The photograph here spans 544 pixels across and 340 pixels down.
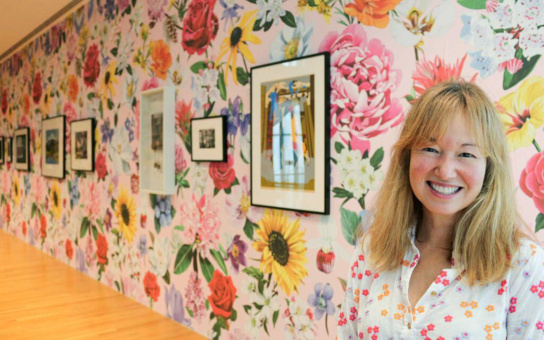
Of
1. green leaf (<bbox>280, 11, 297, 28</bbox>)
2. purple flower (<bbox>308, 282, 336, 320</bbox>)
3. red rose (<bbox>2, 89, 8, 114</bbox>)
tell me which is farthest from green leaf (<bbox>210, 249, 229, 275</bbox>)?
red rose (<bbox>2, 89, 8, 114</bbox>)

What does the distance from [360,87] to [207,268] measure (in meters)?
1.62

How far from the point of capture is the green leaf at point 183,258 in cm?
333

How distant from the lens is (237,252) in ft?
9.50

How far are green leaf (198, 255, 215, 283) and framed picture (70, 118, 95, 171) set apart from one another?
76.1 inches

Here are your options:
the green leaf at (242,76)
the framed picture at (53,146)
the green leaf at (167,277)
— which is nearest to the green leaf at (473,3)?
the green leaf at (242,76)

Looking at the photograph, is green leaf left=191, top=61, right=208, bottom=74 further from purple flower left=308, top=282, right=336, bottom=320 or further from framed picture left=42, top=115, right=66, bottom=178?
framed picture left=42, top=115, right=66, bottom=178

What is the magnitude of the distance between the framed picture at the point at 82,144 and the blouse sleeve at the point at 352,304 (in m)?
3.64

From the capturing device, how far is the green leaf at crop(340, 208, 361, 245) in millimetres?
2189

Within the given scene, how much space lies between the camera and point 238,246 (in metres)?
2.89

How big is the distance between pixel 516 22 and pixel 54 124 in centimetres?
493

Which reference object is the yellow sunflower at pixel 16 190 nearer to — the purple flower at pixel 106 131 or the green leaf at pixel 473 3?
the purple flower at pixel 106 131

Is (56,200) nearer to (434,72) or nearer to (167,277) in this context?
(167,277)

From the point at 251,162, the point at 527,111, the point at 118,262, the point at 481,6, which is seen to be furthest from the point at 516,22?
the point at 118,262

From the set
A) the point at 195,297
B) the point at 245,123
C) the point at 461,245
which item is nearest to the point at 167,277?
the point at 195,297
